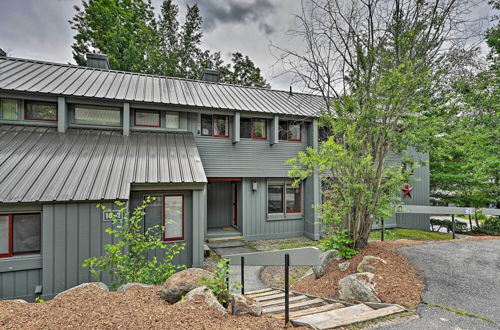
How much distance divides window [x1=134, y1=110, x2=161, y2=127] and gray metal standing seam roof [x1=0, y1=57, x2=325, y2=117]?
0.58 meters

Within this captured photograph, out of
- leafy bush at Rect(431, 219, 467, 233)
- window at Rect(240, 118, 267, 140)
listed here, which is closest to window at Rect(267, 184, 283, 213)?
window at Rect(240, 118, 267, 140)

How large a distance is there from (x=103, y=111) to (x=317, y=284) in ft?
29.8

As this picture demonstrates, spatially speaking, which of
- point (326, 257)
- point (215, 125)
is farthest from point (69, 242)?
point (215, 125)

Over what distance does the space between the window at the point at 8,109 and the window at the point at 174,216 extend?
5.90 meters

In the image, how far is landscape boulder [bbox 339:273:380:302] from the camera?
11.8ft

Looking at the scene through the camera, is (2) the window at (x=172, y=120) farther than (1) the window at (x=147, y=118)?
Yes

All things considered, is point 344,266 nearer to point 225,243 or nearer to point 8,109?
point 225,243

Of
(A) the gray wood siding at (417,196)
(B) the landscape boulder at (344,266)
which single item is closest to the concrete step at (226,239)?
(B) the landscape boulder at (344,266)

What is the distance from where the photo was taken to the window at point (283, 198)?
10.4m

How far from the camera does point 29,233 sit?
5.34 m

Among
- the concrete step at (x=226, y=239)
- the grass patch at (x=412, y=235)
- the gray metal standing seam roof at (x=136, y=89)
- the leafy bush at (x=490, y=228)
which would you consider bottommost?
the grass patch at (x=412, y=235)

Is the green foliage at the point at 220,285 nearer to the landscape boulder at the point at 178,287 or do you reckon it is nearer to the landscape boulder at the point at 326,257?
the landscape boulder at the point at 178,287

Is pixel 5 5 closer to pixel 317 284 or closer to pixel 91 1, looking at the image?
pixel 91 1

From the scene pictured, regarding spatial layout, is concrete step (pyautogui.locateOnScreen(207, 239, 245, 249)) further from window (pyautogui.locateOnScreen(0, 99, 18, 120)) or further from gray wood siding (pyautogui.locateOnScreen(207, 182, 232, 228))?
window (pyautogui.locateOnScreen(0, 99, 18, 120))
